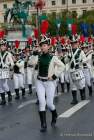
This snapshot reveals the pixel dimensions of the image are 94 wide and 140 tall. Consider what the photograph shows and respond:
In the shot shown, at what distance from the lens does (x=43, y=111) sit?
39.7 ft

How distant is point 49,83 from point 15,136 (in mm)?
1356

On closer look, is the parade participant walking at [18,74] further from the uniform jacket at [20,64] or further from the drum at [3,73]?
the drum at [3,73]

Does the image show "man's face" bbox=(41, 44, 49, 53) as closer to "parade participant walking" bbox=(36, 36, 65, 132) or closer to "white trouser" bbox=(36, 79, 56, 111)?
"parade participant walking" bbox=(36, 36, 65, 132)

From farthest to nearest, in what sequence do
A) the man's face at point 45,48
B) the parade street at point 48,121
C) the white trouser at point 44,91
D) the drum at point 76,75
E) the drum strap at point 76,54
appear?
1. the drum at point 76,75
2. the drum strap at point 76,54
3. the man's face at point 45,48
4. the white trouser at point 44,91
5. the parade street at point 48,121

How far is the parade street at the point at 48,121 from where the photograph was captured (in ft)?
37.6

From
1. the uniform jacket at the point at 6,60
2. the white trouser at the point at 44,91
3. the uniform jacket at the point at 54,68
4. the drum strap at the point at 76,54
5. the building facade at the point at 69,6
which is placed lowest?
the building facade at the point at 69,6

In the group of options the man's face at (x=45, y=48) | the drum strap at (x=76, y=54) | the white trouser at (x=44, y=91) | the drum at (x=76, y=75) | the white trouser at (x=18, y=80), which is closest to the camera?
the white trouser at (x=44, y=91)

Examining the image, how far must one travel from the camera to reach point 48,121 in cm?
1327

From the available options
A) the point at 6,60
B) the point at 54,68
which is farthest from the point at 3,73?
the point at 54,68

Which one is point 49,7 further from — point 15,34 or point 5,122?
point 5,122

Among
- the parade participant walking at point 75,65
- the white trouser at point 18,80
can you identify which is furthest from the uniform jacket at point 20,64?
the parade participant walking at point 75,65

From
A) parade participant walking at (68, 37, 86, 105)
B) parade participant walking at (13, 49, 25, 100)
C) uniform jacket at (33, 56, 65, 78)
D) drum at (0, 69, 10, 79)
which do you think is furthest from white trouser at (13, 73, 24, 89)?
uniform jacket at (33, 56, 65, 78)

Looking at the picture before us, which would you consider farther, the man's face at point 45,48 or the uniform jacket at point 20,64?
the uniform jacket at point 20,64

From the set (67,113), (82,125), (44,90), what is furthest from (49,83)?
(67,113)
